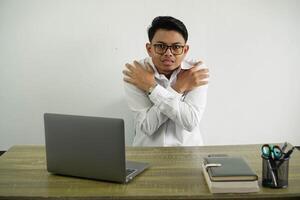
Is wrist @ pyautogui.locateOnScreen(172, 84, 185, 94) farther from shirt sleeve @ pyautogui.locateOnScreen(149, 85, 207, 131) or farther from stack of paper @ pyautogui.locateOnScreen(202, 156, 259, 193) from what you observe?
stack of paper @ pyautogui.locateOnScreen(202, 156, 259, 193)

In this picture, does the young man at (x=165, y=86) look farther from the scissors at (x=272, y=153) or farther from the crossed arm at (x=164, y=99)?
the scissors at (x=272, y=153)

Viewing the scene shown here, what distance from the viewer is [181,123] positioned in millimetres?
2006

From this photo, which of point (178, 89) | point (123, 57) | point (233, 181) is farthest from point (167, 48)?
point (233, 181)

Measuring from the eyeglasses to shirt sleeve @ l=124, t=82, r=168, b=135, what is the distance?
254 millimetres

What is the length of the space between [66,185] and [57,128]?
0.22 metres

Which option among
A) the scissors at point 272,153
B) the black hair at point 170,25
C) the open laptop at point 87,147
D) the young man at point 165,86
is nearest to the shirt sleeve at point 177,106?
the young man at point 165,86

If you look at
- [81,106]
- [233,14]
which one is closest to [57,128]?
[81,106]

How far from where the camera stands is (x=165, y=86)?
86.3 inches

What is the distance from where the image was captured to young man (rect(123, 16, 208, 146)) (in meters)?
2.04

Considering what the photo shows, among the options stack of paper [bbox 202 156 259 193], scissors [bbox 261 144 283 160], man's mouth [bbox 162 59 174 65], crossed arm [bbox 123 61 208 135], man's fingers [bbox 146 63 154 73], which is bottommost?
stack of paper [bbox 202 156 259 193]

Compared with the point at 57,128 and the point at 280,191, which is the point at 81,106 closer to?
the point at 57,128

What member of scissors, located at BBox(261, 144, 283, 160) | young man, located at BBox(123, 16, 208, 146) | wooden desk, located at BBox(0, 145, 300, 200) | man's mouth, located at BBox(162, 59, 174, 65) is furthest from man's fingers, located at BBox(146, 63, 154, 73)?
scissors, located at BBox(261, 144, 283, 160)

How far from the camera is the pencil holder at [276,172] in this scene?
1.27 meters

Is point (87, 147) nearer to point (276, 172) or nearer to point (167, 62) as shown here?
point (276, 172)
